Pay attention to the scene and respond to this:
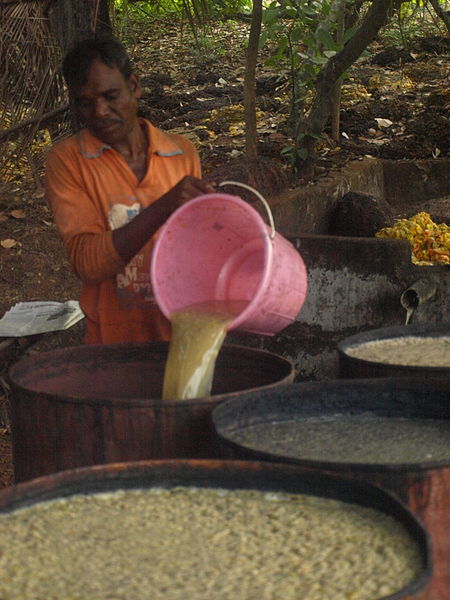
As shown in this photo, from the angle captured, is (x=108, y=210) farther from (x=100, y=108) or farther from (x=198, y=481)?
(x=198, y=481)

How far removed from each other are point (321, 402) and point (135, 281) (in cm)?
85

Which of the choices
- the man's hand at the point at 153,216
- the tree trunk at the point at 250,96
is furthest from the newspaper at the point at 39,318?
the man's hand at the point at 153,216

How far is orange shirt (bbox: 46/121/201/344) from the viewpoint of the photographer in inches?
110

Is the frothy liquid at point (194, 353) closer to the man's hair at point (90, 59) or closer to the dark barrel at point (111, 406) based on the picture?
the dark barrel at point (111, 406)

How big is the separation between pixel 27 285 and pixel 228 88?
4.06 metres

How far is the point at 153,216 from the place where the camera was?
8.54 ft

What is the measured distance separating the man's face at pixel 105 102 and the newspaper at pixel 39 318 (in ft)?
6.33

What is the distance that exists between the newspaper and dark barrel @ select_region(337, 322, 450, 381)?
6.45 ft

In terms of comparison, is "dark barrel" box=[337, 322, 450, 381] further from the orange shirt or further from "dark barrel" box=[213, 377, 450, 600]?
the orange shirt

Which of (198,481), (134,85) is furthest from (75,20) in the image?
(198,481)

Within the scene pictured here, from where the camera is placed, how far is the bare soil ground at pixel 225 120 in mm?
5590

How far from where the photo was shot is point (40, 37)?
500cm

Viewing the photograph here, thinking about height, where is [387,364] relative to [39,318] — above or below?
above

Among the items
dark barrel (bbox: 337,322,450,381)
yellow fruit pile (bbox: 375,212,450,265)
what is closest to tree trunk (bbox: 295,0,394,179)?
yellow fruit pile (bbox: 375,212,450,265)
